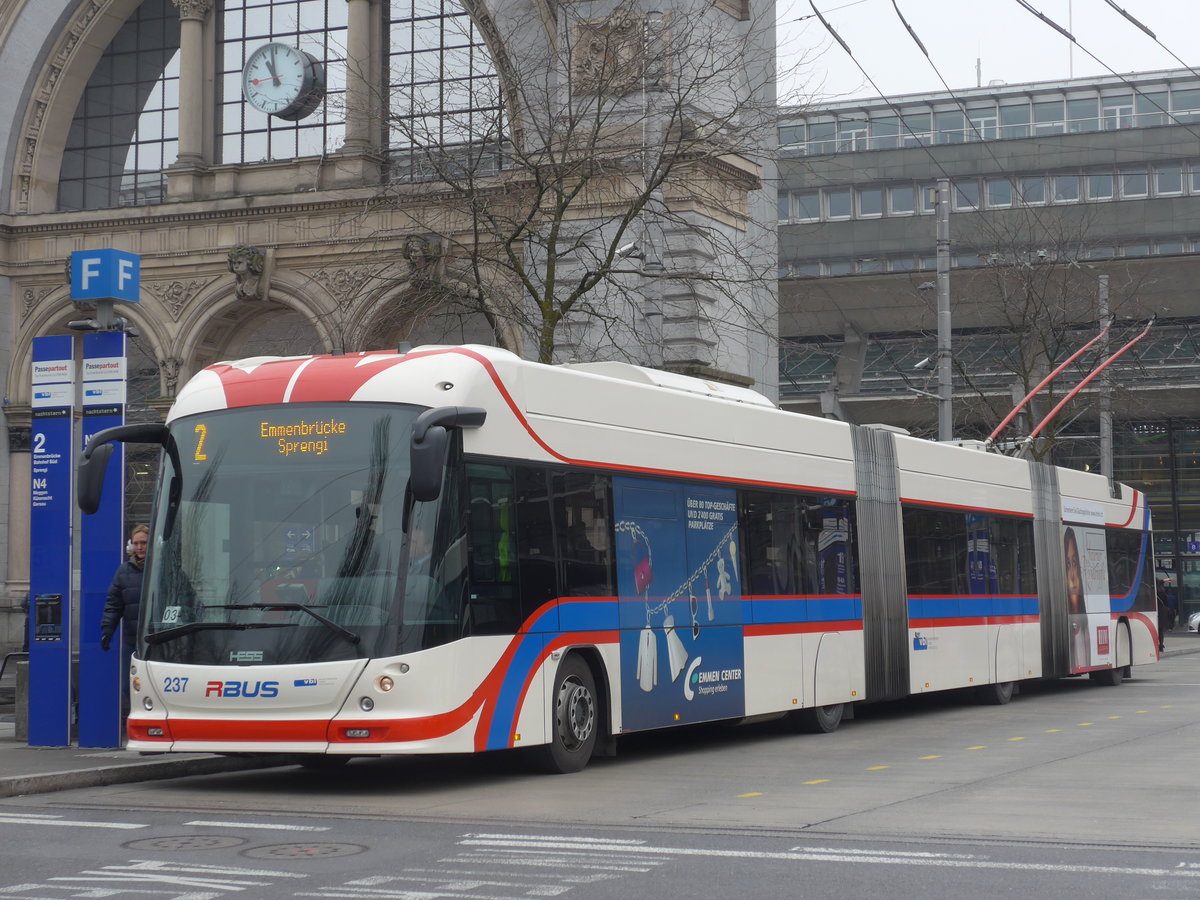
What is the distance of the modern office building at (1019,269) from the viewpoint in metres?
39.8

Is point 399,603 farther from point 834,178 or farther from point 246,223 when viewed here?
point 834,178

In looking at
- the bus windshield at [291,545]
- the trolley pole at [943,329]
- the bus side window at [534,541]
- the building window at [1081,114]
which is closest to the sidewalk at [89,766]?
the bus windshield at [291,545]

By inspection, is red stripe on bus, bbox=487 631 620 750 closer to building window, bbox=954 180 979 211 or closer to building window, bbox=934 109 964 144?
building window, bbox=954 180 979 211

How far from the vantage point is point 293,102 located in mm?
31719

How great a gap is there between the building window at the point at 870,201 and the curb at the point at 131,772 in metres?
46.4

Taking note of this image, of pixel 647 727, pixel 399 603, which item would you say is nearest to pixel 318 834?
pixel 399 603

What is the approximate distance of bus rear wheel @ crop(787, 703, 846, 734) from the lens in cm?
1686

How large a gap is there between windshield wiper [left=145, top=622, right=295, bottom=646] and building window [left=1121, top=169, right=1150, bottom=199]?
48827mm

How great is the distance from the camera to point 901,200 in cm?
5806

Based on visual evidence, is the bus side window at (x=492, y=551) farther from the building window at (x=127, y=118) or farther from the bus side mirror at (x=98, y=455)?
the building window at (x=127, y=118)

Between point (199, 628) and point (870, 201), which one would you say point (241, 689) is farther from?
point (870, 201)

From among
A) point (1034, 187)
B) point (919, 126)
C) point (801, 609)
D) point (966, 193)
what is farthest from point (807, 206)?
point (801, 609)

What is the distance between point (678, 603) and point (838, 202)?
46.4 metres

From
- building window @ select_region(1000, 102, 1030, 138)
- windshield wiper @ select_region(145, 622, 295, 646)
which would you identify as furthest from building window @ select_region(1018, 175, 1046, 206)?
windshield wiper @ select_region(145, 622, 295, 646)
